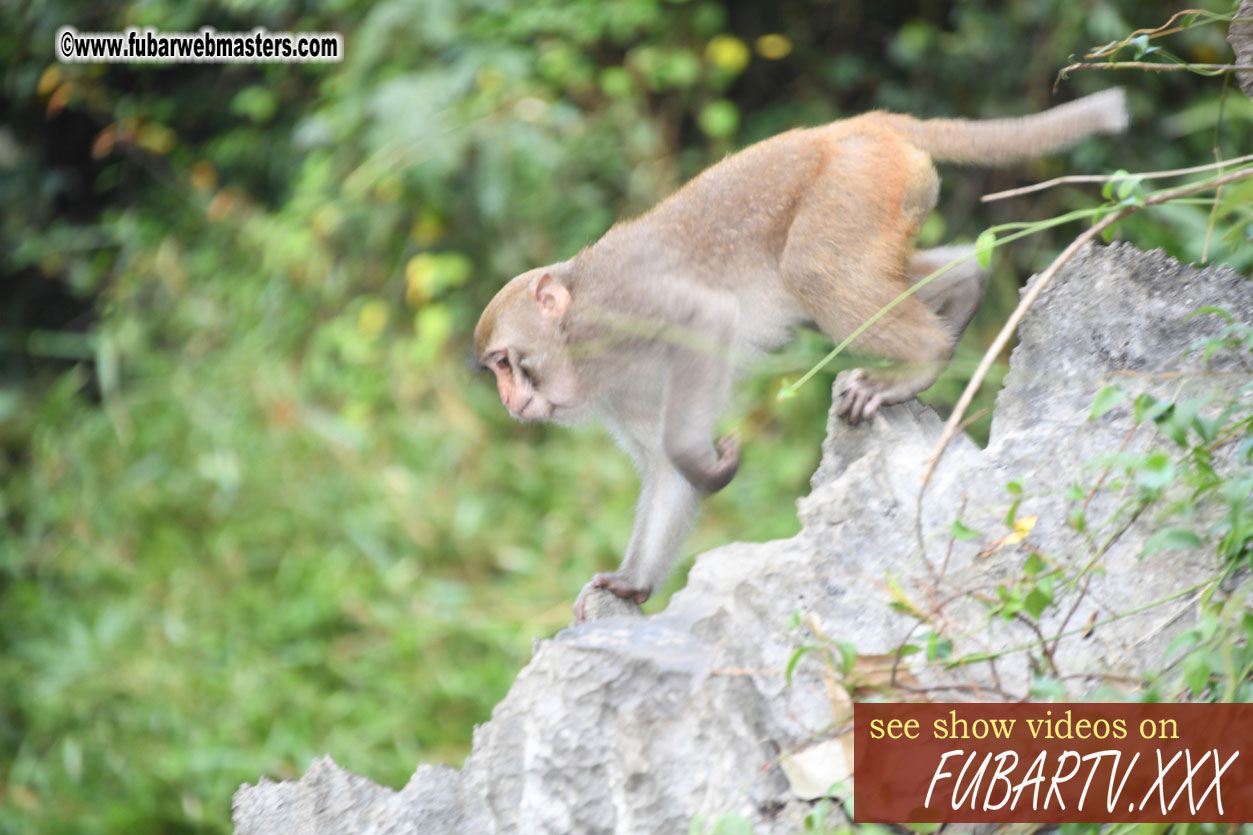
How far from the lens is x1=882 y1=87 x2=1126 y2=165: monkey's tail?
306 cm

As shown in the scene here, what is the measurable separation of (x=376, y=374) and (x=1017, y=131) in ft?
11.3

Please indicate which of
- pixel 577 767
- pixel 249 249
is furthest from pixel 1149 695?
pixel 249 249

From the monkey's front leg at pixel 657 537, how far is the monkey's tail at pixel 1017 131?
1072 mm

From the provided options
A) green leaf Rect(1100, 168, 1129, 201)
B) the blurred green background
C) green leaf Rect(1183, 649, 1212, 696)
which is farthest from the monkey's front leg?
green leaf Rect(1183, 649, 1212, 696)

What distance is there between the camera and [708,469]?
3299 mm

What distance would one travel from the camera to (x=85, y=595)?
18.5 ft

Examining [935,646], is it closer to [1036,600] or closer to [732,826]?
[1036,600]

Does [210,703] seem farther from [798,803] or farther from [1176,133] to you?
[1176,133]

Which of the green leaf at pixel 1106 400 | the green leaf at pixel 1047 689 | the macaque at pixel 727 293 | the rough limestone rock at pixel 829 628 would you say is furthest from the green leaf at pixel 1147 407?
the macaque at pixel 727 293

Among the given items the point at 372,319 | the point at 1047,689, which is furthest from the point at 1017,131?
the point at 372,319

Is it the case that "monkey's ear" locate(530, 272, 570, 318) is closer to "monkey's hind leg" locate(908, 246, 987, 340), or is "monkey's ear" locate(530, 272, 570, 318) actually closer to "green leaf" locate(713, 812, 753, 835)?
"monkey's hind leg" locate(908, 246, 987, 340)

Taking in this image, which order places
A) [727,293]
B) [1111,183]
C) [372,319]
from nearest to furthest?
[1111,183]
[727,293]
[372,319]

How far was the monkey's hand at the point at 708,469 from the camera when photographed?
130 inches

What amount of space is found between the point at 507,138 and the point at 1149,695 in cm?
433
